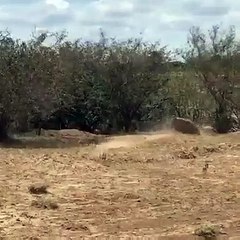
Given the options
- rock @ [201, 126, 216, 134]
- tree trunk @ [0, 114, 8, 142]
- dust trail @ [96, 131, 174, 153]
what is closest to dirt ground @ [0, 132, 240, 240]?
dust trail @ [96, 131, 174, 153]

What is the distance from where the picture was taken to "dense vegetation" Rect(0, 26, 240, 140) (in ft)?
86.8

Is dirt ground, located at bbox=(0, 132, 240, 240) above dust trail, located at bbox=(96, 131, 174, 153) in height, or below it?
below

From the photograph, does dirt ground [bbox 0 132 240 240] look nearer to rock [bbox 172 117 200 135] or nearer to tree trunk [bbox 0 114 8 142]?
tree trunk [bbox 0 114 8 142]

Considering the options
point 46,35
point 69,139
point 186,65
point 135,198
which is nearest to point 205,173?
point 135,198

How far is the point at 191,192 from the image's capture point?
41.9ft

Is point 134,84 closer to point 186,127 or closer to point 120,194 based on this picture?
point 186,127

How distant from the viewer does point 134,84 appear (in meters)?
28.1

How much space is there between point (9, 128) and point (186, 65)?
9162 mm

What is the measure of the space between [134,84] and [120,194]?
1605 cm

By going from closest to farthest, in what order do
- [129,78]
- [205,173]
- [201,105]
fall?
[205,173], [129,78], [201,105]

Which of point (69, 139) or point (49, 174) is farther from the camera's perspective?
point (69, 139)

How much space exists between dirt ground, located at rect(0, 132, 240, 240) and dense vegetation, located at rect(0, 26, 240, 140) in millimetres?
7229

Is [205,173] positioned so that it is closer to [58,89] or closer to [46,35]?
[58,89]

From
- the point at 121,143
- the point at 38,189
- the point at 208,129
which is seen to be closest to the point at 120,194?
the point at 38,189
